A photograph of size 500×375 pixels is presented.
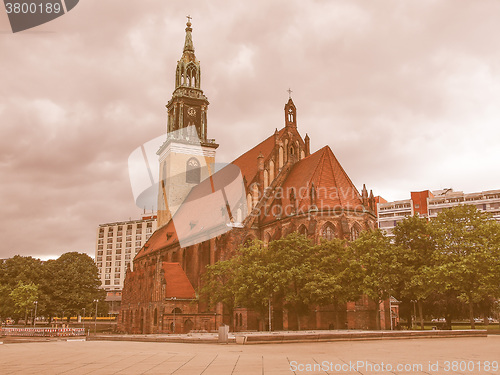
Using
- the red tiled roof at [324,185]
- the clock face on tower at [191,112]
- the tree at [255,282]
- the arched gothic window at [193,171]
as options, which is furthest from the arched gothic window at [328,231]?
→ the clock face on tower at [191,112]

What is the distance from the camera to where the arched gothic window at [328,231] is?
48156 millimetres

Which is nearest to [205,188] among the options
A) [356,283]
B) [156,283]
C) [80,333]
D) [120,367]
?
[156,283]

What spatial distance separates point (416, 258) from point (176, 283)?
29.7 m

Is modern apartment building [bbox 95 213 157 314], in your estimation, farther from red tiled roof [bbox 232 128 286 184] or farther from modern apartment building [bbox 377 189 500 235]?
red tiled roof [bbox 232 128 286 184]

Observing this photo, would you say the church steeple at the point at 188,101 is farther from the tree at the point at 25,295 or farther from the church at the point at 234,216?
the tree at the point at 25,295

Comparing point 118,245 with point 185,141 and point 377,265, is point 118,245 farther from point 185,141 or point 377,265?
point 377,265

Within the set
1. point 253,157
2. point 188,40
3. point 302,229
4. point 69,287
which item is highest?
point 188,40

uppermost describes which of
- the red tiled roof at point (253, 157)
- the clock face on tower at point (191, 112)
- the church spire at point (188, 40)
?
the church spire at point (188, 40)

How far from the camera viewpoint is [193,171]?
7925 centimetres

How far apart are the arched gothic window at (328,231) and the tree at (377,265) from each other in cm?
621

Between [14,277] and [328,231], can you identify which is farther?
[14,277]
